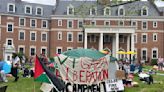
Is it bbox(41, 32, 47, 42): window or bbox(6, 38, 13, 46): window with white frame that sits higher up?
bbox(41, 32, 47, 42): window

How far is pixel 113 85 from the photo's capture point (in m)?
20.7

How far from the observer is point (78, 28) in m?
67.7

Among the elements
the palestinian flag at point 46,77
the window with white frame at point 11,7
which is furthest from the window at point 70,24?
the palestinian flag at point 46,77

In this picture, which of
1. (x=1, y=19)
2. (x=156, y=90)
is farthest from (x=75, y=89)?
(x=1, y=19)

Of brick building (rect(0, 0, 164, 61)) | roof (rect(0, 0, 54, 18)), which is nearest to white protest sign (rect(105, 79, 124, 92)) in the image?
brick building (rect(0, 0, 164, 61))

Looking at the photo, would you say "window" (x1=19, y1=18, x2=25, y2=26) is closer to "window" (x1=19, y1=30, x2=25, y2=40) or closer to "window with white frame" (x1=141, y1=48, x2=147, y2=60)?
"window" (x1=19, y1=30, x2=25, y2=40)

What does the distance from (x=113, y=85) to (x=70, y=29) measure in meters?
47.4

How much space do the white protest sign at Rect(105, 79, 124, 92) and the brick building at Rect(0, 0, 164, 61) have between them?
43.4 metres

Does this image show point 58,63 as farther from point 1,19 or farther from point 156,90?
point 1,19

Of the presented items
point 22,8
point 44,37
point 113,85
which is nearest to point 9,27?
point 22,8

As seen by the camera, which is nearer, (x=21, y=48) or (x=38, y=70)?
(x=38, y=70)

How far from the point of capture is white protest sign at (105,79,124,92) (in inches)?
796

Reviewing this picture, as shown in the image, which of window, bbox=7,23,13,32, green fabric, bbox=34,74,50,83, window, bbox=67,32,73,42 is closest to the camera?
green fabric, bbox=34,74,50,83

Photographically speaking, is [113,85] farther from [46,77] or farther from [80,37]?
[80,37]
